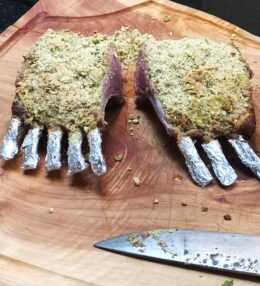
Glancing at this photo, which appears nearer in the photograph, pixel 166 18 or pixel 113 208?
pixel 113 208

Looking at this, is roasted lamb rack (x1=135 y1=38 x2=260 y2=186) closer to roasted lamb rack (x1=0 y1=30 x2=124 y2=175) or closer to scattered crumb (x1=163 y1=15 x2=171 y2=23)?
roasted lamb rack (x1=0 y1=30 x2=124 y2=175)

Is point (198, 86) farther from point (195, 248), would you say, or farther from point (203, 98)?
point (195, 248)

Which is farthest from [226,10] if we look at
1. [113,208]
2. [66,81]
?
[113,208]

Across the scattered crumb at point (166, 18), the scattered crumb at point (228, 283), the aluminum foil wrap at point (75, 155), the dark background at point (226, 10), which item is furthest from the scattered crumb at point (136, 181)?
the dark background at point (226, 10)

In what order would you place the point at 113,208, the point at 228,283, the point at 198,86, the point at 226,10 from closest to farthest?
the point at 228,283 < the point at 113,208 < the point at 198,86 < the point at 226,10

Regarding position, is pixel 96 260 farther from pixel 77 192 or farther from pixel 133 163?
pixel 133 163

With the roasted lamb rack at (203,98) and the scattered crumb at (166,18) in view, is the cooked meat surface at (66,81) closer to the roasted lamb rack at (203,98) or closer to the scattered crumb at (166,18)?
the roasted lamb rack at (203,98)

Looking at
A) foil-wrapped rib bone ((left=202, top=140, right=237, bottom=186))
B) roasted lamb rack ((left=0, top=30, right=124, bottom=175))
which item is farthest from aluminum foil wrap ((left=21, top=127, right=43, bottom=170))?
foil-wrapped rib bone ((left=202, top=140, right=237, bottom=186))
